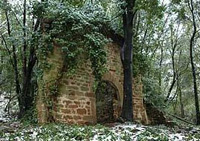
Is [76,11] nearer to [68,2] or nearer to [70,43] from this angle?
[68,2]

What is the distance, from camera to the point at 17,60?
10.8 metres

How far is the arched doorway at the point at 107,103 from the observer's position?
994 centimetres

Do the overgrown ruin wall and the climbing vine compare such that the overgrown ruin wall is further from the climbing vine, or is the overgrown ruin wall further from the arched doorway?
the arched doorway

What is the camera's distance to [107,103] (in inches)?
439

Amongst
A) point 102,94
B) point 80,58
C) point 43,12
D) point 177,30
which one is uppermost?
point 177,30

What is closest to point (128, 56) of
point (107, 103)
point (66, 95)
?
point (66, 95)

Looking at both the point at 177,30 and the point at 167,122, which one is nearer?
the point at 167,122

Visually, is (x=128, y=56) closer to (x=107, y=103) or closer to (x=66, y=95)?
(x=66, y=95)

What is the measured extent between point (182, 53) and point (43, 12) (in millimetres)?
13648

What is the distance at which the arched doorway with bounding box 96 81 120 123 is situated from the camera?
9944 mm

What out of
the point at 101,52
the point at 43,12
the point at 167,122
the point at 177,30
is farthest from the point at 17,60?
the point at 177,30

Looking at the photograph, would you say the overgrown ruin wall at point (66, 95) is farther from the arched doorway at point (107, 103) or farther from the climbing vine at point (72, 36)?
the arched doorway at point (107, 103)

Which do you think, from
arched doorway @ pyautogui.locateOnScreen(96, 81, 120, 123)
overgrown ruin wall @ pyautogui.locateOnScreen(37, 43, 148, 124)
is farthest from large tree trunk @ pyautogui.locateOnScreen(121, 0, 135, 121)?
arched doorway @ pyautogui.locateOnScreen(96, 81, 120, 123)

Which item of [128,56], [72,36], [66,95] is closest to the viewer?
[66,95]
